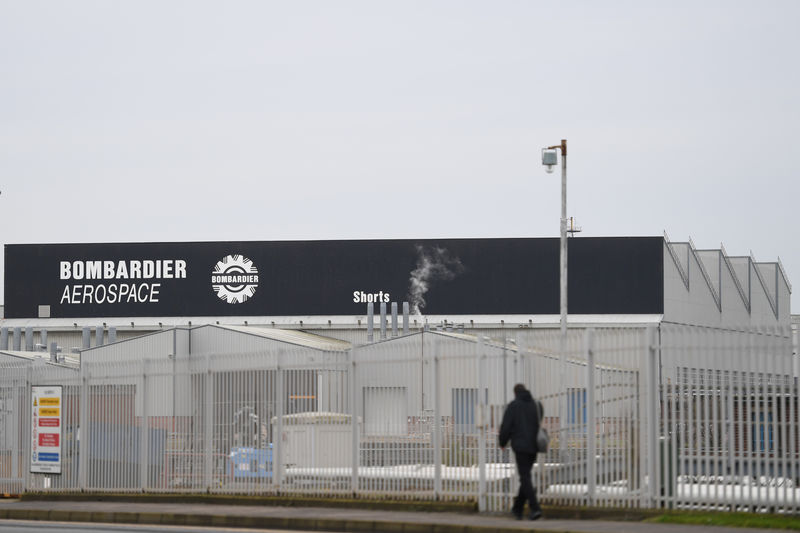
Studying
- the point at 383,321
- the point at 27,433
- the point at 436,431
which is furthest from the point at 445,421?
the point at 383,321

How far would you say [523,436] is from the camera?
16828 mm

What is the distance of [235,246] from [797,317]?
52437 millimetres

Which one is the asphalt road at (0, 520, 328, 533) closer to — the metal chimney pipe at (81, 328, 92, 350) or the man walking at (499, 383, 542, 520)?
the man walking at (499, 383, 542, 520)

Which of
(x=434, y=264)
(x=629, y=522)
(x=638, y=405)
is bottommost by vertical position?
(x=629, y=522)

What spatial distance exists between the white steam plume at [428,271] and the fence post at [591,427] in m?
49.5

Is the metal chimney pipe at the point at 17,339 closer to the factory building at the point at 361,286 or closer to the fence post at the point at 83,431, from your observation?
the factory building at the point at 361,286

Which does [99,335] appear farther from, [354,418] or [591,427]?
[591,427]

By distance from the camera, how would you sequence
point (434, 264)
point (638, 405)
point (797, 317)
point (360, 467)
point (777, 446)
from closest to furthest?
point (777, 446) → point (638, 405) → point (360, 467) → point (434, 264) → point (797, 317)

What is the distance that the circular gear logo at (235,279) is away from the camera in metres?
68.9

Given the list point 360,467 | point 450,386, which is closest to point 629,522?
point 450,386

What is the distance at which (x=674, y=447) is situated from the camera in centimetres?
1659

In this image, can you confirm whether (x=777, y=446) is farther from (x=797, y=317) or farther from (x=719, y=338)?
(x=797, y=317)

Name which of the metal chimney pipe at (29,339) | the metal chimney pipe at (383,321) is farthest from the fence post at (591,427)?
the metal chimney pipe at (29,339)

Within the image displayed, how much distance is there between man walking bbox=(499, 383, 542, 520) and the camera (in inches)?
660
